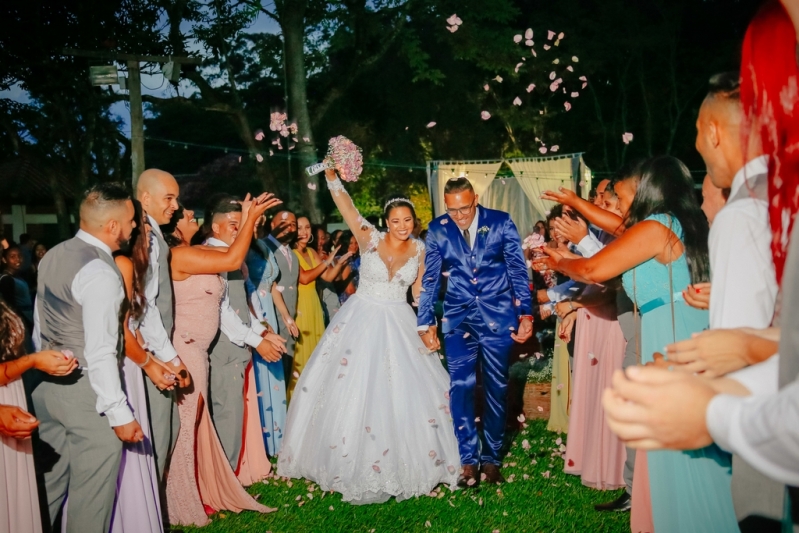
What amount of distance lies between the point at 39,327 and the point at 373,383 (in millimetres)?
2514

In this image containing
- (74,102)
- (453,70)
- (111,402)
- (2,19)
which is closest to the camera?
(111,402)

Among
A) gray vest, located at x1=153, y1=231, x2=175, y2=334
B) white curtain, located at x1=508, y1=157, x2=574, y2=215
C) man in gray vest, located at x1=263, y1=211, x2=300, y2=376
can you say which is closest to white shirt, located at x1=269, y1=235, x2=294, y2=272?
man in gray vest, located at x1=263, y1=211, x2=300, y2=376

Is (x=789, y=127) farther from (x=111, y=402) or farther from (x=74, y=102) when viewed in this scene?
(x=74, y=102)

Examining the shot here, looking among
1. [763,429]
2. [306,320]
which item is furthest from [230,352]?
[763,429]

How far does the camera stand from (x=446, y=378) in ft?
19.0

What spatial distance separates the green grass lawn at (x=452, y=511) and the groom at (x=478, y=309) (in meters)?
0.37

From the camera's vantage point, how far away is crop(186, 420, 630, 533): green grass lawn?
4730mm

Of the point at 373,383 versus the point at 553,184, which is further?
the point at 553,184

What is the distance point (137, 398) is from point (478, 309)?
2690 millimetres

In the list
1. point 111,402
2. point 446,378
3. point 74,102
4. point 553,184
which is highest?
point 74,102

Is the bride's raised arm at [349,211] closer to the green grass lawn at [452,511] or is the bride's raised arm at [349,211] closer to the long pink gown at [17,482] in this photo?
the green grass lawn at [452,511]

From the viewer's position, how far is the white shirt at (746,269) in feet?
6.57

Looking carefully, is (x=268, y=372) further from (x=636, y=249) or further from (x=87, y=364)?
(x=636, y=249)

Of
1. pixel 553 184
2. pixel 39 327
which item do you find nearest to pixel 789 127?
pixel 39 327
